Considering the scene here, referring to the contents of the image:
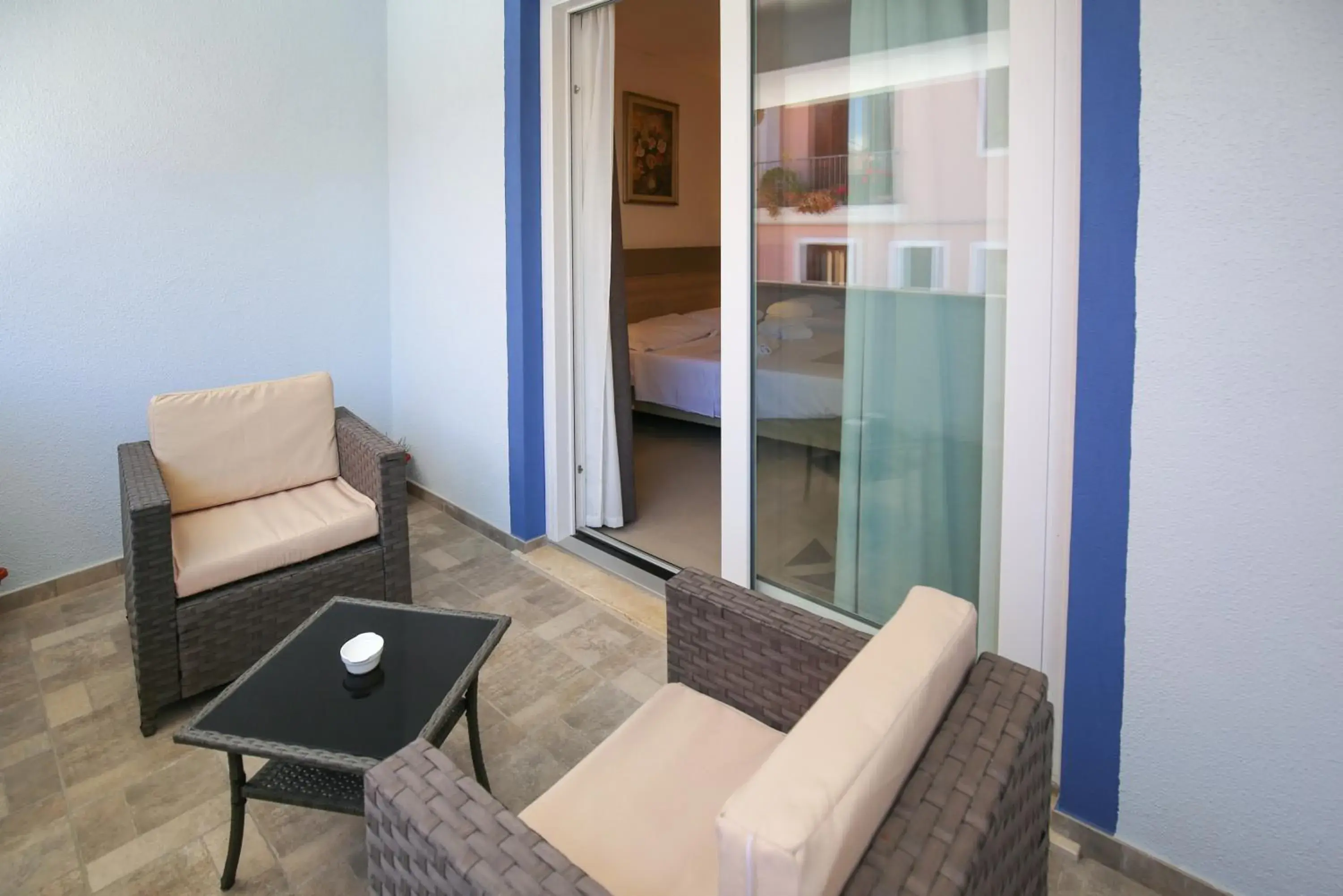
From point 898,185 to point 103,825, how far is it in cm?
244

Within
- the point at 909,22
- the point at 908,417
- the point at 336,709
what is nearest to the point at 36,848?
the point at 336,709

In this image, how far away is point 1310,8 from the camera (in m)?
1.29

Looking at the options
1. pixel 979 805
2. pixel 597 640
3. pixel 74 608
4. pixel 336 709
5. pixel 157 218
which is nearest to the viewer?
pixel 979 805

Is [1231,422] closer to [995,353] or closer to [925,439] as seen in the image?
[995,353]

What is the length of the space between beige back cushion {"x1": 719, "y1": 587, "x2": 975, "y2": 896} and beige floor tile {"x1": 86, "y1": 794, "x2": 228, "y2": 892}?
152cm

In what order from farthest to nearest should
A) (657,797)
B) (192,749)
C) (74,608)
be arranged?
(74,608) → (192,749) → (657,797)

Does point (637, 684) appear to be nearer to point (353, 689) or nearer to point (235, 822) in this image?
point (353, 689)

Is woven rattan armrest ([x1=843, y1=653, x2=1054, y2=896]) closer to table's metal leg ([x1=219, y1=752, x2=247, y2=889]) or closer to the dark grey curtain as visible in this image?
table's metal leg ([x1=219, y1=752, x2=247, y2=889])

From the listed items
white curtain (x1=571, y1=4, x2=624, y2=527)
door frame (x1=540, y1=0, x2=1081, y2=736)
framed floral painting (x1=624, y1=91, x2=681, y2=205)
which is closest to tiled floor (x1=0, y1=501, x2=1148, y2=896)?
white curtain (x1=571, y1=4, x2=624, y2=527)

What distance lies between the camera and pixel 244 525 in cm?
Result: 251

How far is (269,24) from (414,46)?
1.90 ft

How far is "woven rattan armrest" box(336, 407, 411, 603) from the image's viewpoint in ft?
8.56

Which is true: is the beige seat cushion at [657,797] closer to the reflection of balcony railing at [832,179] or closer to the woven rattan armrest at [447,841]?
the woven rattan armrest at [447,841]

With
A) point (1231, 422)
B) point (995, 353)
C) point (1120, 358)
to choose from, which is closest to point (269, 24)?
point (995, 353)
